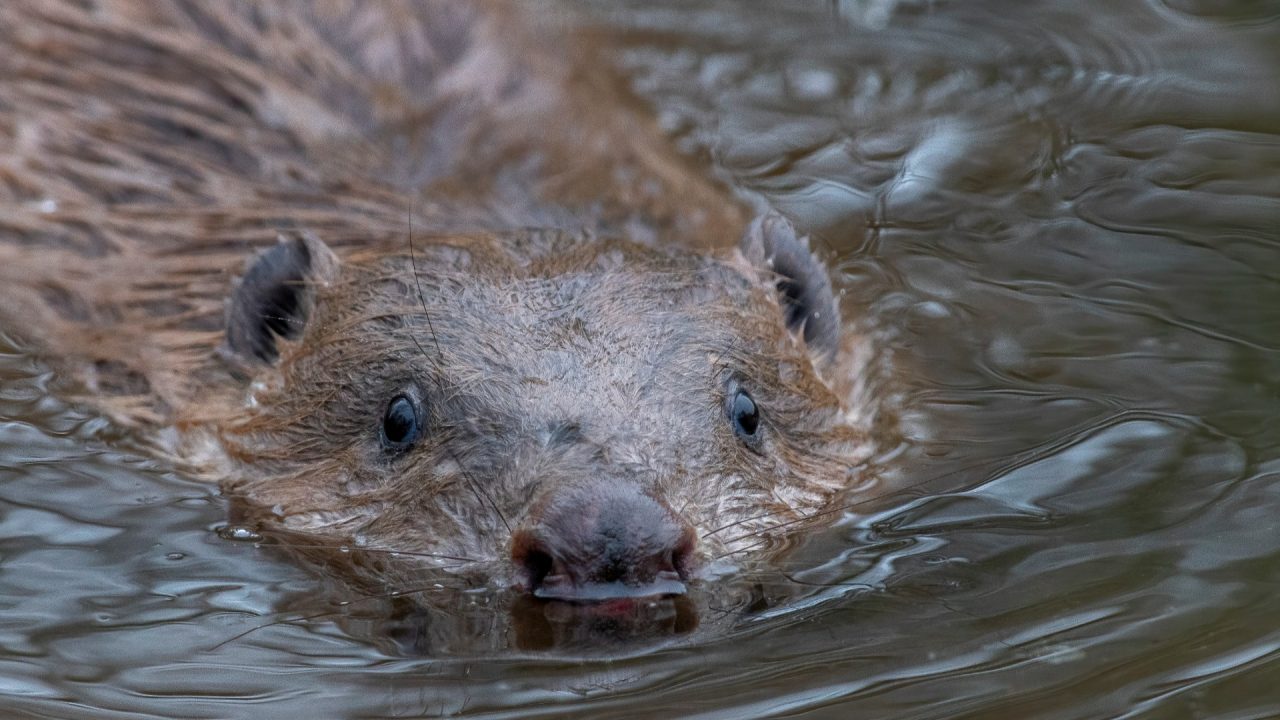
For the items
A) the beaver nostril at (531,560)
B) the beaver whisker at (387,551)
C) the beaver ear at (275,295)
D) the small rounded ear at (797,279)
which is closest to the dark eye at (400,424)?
the beaver whisker at (387,551)

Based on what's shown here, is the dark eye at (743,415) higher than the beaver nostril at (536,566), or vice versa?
the dark eye at (743,415)

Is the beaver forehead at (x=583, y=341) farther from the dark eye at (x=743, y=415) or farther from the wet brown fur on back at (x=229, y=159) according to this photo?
the wet brown fur on back at (x=229, y=159)

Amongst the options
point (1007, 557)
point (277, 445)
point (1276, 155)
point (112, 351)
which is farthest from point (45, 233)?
point (1276, 155)

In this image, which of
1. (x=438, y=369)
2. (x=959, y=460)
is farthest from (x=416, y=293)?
(x=959, y=460)

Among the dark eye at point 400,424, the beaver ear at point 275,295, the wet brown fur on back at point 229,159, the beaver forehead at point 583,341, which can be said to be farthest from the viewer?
the wet brown fur on back at point 229,159

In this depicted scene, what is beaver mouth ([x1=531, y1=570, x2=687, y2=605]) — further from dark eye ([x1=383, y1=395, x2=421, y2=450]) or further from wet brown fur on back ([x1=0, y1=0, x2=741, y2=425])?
wet brown fur on back ([x1=0, y1=0, x2=741, y2=425])

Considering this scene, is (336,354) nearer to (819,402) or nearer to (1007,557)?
(819,402)

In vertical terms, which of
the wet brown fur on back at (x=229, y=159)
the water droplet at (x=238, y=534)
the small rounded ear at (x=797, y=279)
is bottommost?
the water droplet at (x=238, y=534)

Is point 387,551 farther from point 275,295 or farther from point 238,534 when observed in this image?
point 275,295
